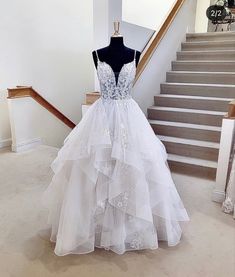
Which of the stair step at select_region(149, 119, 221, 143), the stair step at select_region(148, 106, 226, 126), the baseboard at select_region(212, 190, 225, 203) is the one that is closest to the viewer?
the baseboard at select_region(212, 190, 225, 203)

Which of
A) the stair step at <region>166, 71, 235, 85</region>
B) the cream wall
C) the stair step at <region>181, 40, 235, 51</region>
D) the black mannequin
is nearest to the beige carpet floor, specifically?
the black mannequin

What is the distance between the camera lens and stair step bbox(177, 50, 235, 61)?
3889 millimetres

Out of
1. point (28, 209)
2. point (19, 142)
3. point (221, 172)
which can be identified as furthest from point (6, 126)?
point (221, 172)

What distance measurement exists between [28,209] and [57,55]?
307cm

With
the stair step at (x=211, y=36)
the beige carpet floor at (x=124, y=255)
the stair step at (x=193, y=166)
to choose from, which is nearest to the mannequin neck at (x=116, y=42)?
the beige carpet floor at (x=124, y=255)

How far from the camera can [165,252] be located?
5.57 ft

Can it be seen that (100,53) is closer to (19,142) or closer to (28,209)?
(28,209)

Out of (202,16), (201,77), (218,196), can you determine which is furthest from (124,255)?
(202,16)

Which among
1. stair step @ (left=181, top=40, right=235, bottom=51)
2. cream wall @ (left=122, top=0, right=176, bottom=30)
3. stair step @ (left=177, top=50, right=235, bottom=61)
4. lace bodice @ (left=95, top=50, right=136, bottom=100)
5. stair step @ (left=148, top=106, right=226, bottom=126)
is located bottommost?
stair step @ (left=148, top=106, right=226, bottom=126)

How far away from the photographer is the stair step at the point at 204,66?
12.1 ft

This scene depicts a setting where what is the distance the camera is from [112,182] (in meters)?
1.62

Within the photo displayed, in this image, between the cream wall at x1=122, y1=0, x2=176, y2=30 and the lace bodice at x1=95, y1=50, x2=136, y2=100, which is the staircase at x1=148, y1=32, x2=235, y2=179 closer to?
the cream wall at x1=122, y1=0, x2=176, y2=30
